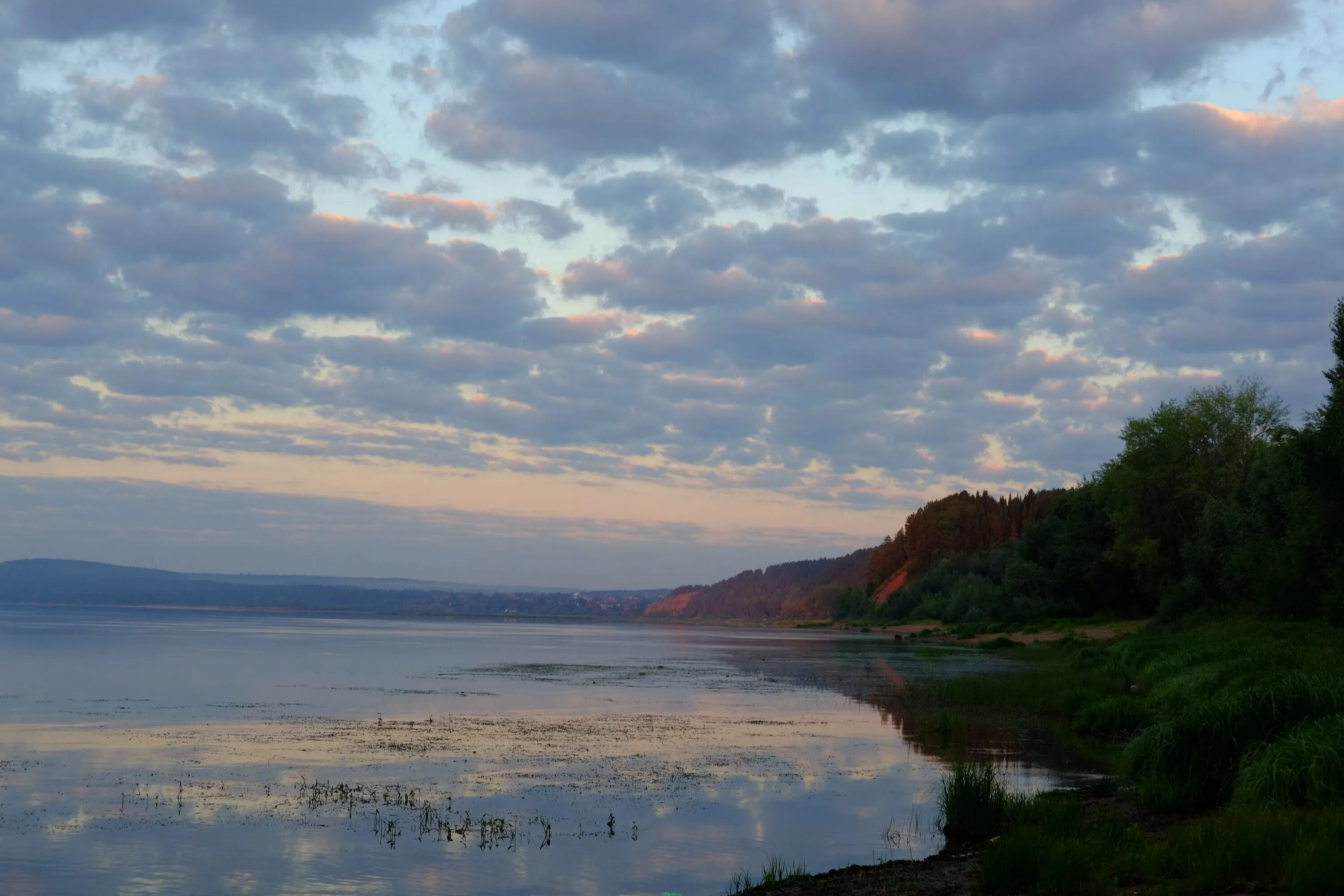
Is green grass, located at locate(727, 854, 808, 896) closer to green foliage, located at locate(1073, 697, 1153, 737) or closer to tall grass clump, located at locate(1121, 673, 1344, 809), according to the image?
tall grass clump, located at locate(1121, 673, 1344, 809)

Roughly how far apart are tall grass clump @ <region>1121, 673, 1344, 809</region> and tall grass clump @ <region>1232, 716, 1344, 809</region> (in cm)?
154

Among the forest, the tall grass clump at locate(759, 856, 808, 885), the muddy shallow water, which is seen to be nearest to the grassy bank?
the tall grass clump at locate(759, 856, 808, 885)

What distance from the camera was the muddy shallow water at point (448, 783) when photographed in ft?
58.4

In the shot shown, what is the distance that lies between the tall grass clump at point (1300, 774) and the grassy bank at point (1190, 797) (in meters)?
0.02

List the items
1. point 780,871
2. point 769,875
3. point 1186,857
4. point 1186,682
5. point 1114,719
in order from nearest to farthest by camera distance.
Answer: point 1186,857, point 769,875, point 780,871, point 1186,682, point 1114,719

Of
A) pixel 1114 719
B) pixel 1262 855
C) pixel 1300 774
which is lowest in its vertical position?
pixel 1114 719

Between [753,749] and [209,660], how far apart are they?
164ft

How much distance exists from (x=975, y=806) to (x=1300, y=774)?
506 cm

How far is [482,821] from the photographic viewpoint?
20.8m

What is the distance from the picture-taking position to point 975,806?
1956 cm

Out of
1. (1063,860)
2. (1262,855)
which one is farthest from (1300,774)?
(1063,860)

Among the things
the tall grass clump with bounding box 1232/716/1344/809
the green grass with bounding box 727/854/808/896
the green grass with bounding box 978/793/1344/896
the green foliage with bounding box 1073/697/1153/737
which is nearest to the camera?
the green grass with bounding box 978/793/1344/896

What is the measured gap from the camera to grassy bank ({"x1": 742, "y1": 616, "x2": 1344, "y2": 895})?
43.5 ft

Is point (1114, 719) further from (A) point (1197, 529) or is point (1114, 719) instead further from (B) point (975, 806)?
(A) point (1197, 529)
